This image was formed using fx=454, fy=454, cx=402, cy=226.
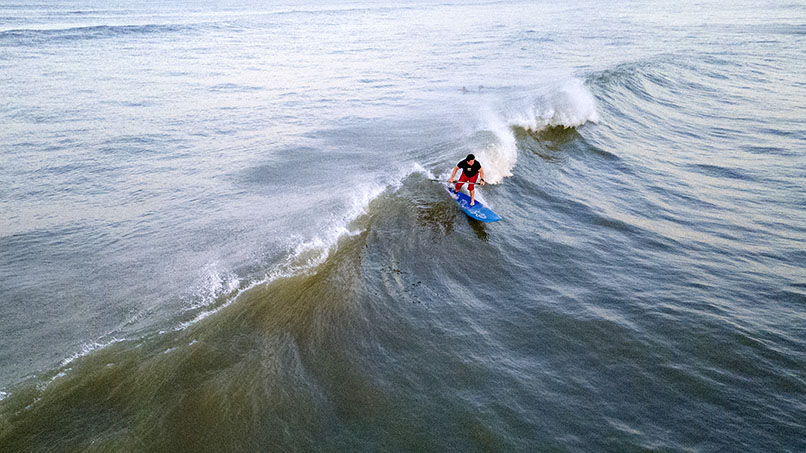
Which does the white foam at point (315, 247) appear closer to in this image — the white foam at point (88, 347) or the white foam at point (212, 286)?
the white foam at point (212, 286)

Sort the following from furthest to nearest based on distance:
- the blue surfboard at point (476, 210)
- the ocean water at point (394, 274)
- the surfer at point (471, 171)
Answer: the surfer at point (471, 171) < the blue surfboard at point (476, 210) < the ocean water at point (394, 274)

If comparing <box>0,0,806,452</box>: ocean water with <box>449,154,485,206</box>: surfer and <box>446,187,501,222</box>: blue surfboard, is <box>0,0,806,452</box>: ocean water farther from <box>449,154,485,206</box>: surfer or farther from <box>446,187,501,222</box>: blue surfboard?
<box>449,154,485,206</box>: surfer

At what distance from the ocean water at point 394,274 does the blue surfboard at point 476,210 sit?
190 mm

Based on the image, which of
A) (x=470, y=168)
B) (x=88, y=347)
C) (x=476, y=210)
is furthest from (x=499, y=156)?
(x=88, y=347)

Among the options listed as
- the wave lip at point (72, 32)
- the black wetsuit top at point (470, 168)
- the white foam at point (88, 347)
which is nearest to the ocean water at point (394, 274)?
the white foam at point (88, 347)

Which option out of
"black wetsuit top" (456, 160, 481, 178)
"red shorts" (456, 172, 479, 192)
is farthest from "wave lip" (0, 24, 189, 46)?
"black wetsuit top" (456, 160, 481, 178)

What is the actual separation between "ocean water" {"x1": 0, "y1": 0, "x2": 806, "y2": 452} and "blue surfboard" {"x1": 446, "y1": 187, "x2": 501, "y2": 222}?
0.62 ft

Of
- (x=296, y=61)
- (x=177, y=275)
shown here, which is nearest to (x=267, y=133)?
(x=177, y=275)

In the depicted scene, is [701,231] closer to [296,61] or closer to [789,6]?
[296,61]

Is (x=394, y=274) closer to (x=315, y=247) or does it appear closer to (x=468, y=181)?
(x=315, y=247)

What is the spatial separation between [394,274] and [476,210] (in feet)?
11.5

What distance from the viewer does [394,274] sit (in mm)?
8766

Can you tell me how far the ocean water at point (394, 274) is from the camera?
570 cm

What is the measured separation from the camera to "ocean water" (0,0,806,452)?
5699 millimetres
